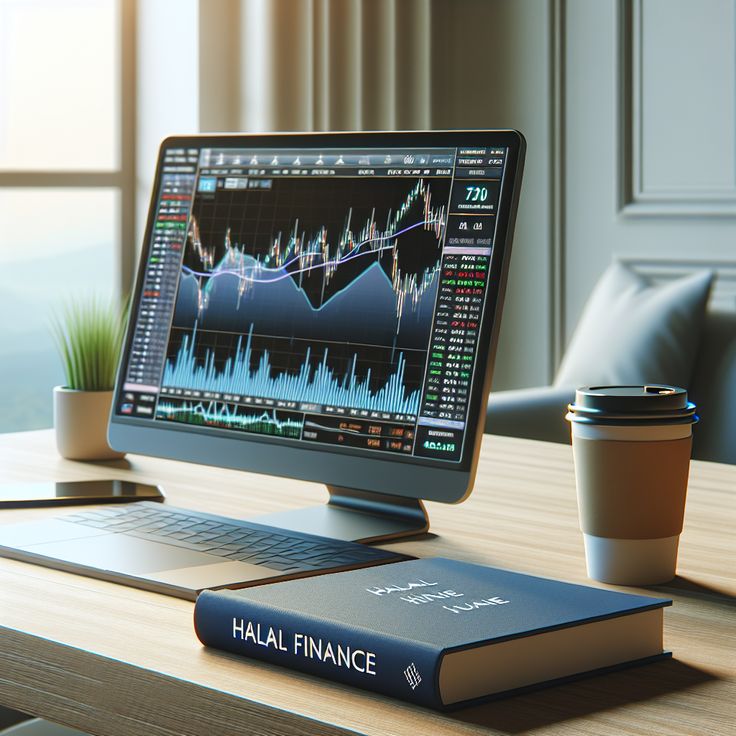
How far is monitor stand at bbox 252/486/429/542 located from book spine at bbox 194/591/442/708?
300mm

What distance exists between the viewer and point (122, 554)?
893 millimetres

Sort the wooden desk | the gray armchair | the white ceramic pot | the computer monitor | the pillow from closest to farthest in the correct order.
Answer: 1. the wooden desk
2. the computer monitor
3. the white ceramic pot
4. the gray armchair
5. the pillow

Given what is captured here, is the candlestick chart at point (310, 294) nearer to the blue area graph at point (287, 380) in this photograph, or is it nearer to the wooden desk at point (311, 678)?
the blue area graph at point (287, 380)

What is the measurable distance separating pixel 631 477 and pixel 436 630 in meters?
0.26

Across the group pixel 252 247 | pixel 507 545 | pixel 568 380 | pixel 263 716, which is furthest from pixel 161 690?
pixel 568 380

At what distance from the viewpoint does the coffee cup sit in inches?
31.3

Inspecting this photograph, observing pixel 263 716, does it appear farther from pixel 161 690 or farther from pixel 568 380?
pixel 568 380

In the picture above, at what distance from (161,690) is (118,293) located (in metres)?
2.96

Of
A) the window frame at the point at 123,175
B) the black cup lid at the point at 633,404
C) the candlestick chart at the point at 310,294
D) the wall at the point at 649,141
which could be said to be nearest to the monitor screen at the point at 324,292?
the candlestick chart at the point at 310,294

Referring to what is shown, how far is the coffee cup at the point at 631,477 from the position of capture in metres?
0.79

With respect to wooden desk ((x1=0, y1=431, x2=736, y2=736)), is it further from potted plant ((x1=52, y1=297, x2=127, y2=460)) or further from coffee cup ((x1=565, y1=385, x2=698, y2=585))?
potted plant ((x1=52, y1=297, x2=127, y2=460))

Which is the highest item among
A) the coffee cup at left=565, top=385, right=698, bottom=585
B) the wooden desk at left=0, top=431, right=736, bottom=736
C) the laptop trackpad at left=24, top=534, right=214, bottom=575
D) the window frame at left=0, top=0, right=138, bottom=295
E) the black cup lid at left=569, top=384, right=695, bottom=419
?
the window frame at left=0, top=0, right=138, bottom=295

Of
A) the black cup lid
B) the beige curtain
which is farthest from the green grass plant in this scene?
the beige curtain

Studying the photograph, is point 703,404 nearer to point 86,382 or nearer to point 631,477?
point 86,382
